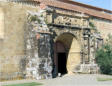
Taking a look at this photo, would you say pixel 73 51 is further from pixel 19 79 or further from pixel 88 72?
pixel 19 79

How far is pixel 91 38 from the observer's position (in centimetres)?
1723

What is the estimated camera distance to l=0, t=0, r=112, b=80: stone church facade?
12.4 meters

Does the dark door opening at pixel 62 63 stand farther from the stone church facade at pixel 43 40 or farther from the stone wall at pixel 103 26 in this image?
the stone wall at pixel 103 26

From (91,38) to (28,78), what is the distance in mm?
6778

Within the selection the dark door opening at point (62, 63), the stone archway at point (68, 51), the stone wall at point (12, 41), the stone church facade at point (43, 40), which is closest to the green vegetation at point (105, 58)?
the stone church facade at point (43, 40)

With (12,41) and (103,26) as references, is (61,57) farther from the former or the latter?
(12,41)

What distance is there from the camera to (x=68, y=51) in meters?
16.8

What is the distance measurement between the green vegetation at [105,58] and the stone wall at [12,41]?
655 cm

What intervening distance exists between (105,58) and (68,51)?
2.86 meters

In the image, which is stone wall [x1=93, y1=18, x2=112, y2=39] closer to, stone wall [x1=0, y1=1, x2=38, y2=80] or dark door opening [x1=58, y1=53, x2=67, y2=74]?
dark door opening [x1=58, y1=53, x2=67, y2=74]

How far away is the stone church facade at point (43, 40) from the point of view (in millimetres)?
12438

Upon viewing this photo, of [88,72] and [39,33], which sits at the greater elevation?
[39,33]

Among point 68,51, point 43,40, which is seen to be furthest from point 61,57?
point 43,40

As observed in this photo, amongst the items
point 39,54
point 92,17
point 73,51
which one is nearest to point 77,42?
point 73,51
